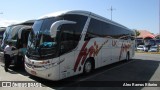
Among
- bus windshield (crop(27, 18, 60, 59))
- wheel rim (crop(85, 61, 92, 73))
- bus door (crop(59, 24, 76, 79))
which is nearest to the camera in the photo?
bus windshield (crop(27, 18, 60, 59))

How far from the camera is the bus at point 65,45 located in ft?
27.3

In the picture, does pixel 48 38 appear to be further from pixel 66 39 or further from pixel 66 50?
pixel 66 50

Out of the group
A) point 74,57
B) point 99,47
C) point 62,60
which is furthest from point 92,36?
point 62,60

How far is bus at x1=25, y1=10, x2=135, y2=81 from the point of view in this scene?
8336 mm

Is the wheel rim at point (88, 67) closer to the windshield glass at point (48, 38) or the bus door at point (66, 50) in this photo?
the bus door at point (66, 50)

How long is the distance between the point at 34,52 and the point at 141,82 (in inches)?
200

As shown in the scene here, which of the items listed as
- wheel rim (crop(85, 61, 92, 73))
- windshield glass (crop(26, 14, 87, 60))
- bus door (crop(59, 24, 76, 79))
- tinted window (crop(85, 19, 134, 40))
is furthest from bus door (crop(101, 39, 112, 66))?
bus door (crop(59, 24, 76, 79))

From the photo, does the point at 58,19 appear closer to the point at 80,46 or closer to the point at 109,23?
the point at 80,46

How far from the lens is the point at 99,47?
1209 centimetres

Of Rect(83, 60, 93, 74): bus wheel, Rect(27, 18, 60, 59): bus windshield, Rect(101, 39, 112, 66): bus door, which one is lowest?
Rect(83, 60, 93, 74): bus wheel

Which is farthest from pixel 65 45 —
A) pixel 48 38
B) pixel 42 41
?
pixel 42 41

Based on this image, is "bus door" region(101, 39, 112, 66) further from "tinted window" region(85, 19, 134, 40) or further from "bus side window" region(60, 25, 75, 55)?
"bus side window" region(60, 25, 75, 55)

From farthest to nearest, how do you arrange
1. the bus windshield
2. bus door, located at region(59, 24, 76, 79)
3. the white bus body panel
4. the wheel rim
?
the wheel rim → bus door, located at region(59, 24, 76, 79) → the bus windshield → the white bus body panel

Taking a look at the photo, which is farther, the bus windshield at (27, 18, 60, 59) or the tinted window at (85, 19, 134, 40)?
the tinted window at (85, 19, 134, 40)
